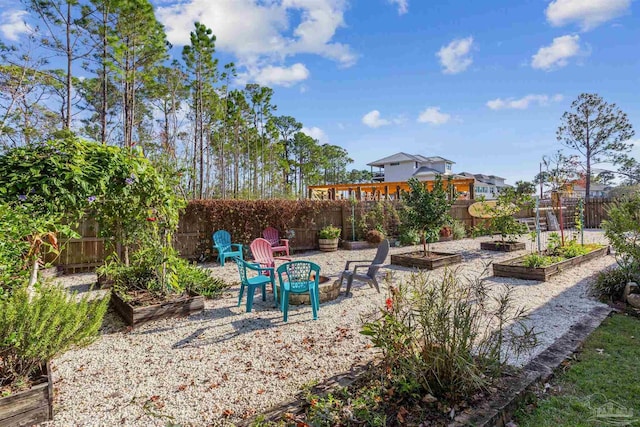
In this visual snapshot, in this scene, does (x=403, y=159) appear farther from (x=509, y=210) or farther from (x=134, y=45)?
(x=134, y=45)

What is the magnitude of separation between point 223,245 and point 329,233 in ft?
11.8

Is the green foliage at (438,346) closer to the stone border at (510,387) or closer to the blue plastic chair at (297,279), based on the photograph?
the stone border at (510,387)

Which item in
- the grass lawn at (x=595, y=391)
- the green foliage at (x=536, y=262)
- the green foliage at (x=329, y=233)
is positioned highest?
the green foliage at (x=329, y=233)

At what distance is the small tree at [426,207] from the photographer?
788 centimetres

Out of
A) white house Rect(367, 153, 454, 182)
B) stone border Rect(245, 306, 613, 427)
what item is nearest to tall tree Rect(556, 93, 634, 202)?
white house Rect(367, 153, 454, 182)

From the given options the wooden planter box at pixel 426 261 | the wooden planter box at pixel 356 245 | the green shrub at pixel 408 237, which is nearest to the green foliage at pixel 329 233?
the wooden planter box at pixel 356 245

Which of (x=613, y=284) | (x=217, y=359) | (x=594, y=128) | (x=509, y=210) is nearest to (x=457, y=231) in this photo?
(x=509, y=210)

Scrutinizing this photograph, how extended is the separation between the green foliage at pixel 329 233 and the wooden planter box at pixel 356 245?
0.48m

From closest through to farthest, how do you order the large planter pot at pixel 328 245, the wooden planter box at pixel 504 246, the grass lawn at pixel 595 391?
1. the grass lawn at pixel 595 391
2. the wooden planter box at pixel 504 246
3. the large planter pot at pixel 328 245

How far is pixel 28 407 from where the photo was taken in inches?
83.3

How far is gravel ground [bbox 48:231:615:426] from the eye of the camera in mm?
2326

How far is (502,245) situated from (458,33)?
6129 millimetres

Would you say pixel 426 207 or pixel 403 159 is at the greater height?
pixel 403 159

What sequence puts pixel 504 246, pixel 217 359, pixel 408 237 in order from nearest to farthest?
pixel 217 359 < pixel 504 246 < pixel 408 237
